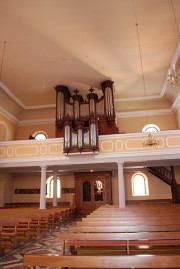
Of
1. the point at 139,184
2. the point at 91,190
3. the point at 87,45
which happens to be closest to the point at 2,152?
the point at 91,190

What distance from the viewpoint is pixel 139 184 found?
16.4 meters

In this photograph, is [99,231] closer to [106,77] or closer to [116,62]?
[116,62]

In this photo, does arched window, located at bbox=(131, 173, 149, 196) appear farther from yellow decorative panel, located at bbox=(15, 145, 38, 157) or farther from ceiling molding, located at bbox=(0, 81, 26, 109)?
ceiling molding, located at bbox=(0, 81, 26, 109)

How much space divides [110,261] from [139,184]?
14986 millimetres

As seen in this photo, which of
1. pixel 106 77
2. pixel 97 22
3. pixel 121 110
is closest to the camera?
pixel 97 22

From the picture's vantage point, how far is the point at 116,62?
1224 centimetres

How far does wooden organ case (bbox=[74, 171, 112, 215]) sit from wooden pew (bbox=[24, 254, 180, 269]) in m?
14.0

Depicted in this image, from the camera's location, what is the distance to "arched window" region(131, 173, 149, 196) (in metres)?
16.1

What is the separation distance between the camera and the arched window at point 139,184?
52.9ft

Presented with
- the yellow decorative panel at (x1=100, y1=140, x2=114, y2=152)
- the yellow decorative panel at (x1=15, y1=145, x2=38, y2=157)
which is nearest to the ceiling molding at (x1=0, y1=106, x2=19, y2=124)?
the yellow decorative panel at (x1=15, y1=145, x2=38, y2=157)

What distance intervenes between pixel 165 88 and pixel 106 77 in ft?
13.5

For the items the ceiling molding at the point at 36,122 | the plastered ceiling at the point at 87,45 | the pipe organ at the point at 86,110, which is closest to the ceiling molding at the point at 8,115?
the ceiling molding at the point at 36,122

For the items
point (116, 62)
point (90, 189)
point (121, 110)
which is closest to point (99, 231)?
point (116, 62)

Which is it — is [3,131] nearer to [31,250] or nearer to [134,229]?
[31,250]
